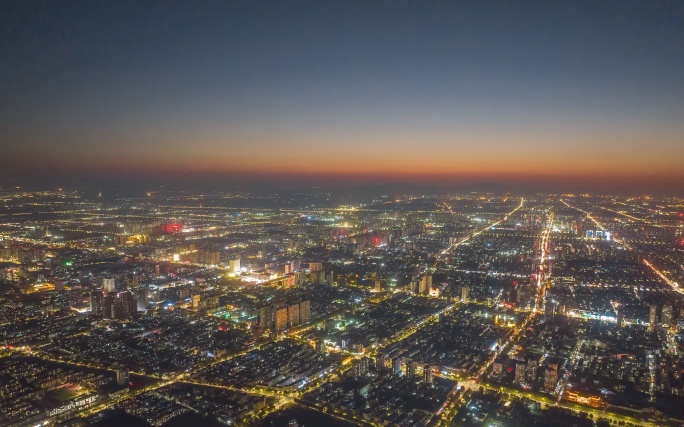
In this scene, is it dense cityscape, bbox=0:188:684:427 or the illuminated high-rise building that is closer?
dense cityscape, bbox=0:188:684:427

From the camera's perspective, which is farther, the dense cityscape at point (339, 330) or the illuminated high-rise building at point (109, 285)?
the illuminated high-rise building at point (109, 285)

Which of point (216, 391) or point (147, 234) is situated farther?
point (147, 234)

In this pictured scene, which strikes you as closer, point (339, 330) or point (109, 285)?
point (339, 330)

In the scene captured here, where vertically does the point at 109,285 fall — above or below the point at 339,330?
above

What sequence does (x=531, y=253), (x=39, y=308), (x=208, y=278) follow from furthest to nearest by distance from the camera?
(x=531, y=253) → (x=208, y=278) → (x=39, y=308)

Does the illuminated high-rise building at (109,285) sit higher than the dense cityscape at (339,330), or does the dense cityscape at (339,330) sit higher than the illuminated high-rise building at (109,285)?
the illuminated high-rise building at (109,285)

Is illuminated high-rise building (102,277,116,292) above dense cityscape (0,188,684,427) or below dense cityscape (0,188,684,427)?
above

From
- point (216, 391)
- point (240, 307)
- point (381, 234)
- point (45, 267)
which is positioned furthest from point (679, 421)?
point (45, 267)

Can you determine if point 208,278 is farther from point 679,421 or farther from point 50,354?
point 679,421
